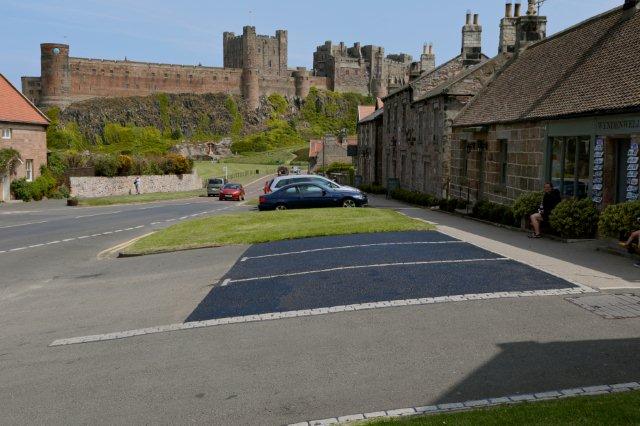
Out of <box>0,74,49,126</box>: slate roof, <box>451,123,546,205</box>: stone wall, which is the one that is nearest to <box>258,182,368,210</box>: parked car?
<box>451,123,546,205</box>: stone wall

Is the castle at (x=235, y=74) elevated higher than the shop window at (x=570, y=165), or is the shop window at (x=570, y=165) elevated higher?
the castle at (x=235, y=74)

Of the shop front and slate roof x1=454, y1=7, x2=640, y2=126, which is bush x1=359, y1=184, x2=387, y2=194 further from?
the shop front

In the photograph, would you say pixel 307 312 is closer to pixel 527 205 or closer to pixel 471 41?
pixel 527 205

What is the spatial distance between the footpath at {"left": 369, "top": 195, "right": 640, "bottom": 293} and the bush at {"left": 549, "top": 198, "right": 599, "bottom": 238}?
0.39m

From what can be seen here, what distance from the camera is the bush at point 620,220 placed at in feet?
41.1

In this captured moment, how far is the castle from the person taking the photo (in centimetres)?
12312

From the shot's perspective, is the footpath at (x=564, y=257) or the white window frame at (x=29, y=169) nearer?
the footpath at (x=564, y=257)

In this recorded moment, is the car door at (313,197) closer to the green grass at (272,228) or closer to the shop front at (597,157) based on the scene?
the green grass at (272,228)

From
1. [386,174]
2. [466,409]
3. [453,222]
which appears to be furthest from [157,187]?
[466,409]

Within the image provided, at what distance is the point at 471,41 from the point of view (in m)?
32.9

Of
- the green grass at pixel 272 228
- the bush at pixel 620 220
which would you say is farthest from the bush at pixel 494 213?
the bush at pixel 620 220

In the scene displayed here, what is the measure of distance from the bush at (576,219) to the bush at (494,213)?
10.0 feet

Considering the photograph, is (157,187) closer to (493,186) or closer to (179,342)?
(493,186)

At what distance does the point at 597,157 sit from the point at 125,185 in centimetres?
4772
